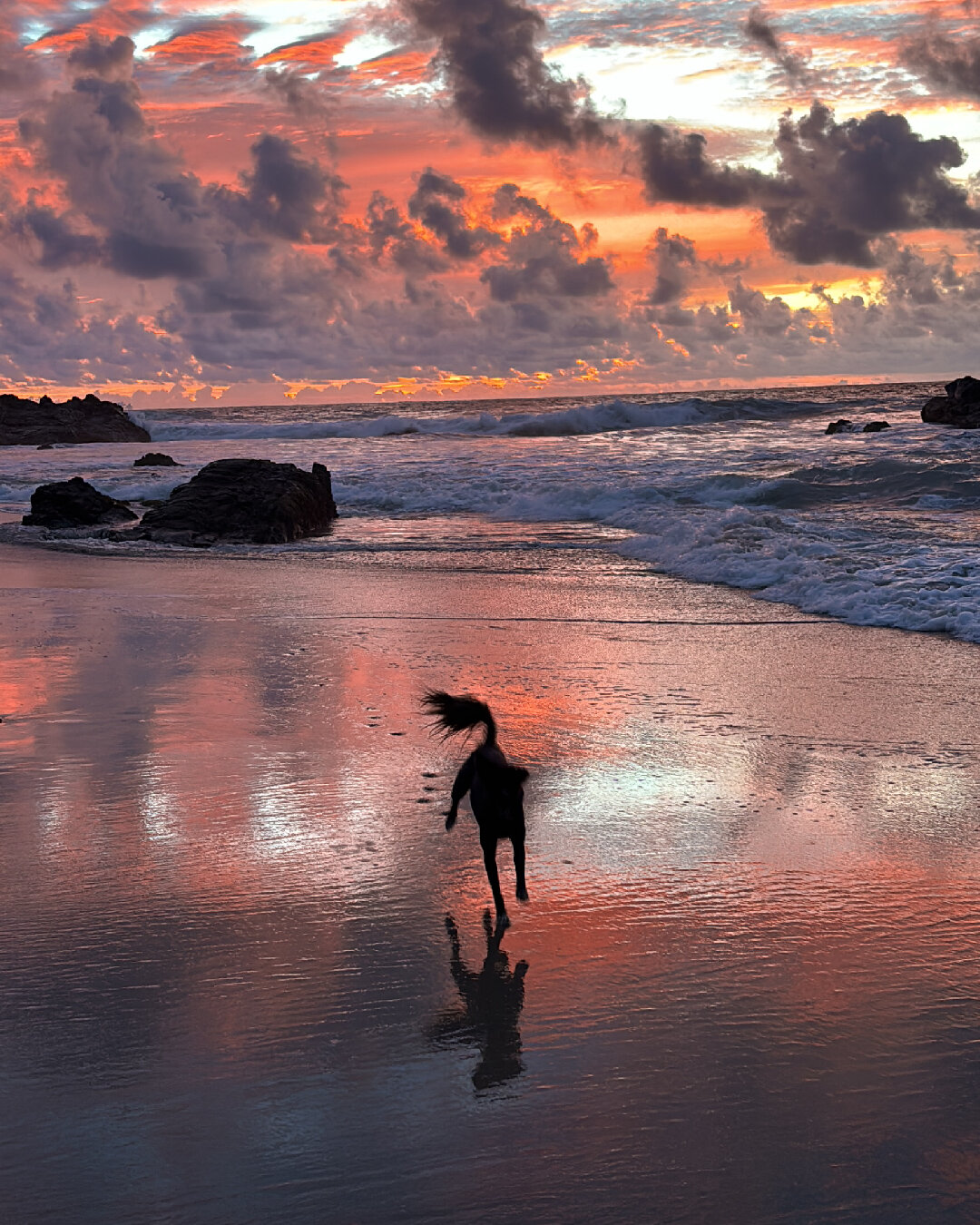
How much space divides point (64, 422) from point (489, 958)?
288 ft

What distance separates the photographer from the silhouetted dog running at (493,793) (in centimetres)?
399

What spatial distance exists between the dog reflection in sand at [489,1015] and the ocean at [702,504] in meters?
7.28

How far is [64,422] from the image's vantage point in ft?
277

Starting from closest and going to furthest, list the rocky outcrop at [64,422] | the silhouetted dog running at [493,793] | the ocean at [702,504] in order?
the silhouetted dog running at [493,793], the ocean at [702,504], the rocky outcrop at [64,422]

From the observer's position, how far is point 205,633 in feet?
32.5

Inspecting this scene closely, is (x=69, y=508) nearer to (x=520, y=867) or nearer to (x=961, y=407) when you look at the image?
(x=520, y=867)

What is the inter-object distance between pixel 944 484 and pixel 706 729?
19.5m

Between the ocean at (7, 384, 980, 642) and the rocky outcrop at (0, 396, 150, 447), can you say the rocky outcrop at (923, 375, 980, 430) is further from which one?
the rocky outcrop at (0, 396, 150, 447)

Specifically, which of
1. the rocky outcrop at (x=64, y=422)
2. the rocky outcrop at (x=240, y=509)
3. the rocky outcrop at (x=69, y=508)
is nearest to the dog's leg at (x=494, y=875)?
the rocky outcrop at (x=240, y=509)

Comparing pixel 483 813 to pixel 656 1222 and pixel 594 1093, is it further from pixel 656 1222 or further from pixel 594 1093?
pixel 656 1222

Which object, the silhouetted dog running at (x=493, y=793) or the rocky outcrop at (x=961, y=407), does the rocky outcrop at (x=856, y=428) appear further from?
the silhouetted dog running at (x=493, y=793)

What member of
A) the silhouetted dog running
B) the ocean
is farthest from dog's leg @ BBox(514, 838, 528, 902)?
the ocean

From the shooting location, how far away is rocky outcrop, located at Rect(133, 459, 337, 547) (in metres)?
18.7

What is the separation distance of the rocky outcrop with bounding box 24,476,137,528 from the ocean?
3.47 m
